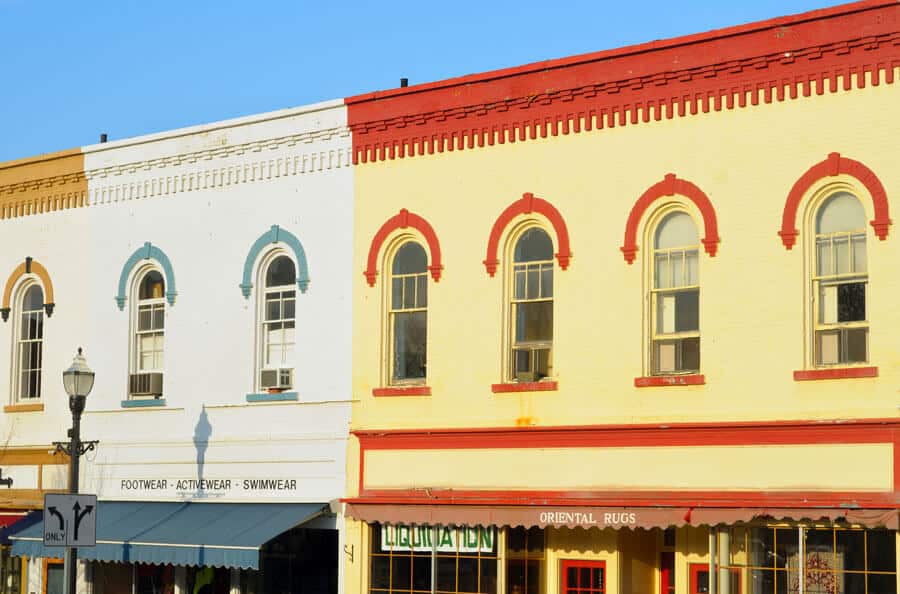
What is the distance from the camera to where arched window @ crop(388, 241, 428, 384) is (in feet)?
80.1

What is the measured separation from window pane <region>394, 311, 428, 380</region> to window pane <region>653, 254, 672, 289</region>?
390cm

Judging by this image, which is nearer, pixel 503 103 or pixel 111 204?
pixel 503 103

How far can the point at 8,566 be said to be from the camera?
97.0 ft

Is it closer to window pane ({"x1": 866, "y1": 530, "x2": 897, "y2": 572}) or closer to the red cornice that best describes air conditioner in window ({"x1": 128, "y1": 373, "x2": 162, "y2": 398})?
the red cornice

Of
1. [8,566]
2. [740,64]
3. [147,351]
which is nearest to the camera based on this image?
[740,64]

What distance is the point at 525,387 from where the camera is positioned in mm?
22984

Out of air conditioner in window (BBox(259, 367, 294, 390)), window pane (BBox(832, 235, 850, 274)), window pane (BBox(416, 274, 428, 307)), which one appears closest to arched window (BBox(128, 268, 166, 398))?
air conditioner in window (BBox(259, 367, 294, 390))

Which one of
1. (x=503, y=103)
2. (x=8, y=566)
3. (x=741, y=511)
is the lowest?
(x=8, y=566)

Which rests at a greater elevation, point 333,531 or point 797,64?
point 797,64

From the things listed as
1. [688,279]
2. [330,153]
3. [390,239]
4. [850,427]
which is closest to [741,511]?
[850,427]

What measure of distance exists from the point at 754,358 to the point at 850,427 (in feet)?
5.36

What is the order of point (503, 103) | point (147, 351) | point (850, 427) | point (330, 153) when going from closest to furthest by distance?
point (850, 427) → point (503, 103) → point (330, 153) → point (147, 351)

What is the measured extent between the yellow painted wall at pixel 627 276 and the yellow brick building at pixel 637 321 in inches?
1.3

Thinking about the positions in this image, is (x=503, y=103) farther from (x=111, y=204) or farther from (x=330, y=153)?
(x=111, y=204)
